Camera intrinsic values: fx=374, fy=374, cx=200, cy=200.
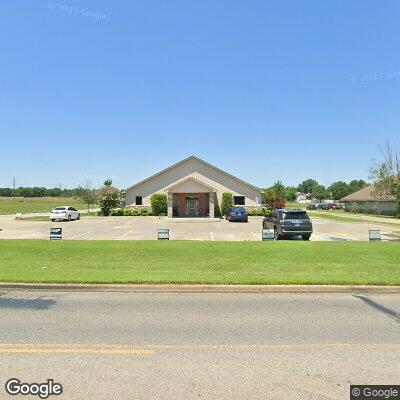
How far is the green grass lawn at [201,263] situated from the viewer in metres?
9.48

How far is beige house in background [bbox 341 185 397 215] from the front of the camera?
2078 inches

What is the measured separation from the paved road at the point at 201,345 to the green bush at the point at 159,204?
38.6 m

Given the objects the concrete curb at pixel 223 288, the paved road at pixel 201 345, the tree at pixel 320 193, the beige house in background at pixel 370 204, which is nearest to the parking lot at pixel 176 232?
the concrete curb at pixel 223 288

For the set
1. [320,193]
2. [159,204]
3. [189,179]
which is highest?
[320,193]

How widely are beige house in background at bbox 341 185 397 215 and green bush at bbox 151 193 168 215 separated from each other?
27.8 metres

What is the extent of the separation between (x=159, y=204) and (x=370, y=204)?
35152mm

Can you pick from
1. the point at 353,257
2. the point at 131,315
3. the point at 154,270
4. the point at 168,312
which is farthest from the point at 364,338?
the point at 353,257

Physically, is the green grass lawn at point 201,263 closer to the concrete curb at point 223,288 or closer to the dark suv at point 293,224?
the concrete curb at point 223,288

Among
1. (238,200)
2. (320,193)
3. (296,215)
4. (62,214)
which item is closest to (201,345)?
(296,215)

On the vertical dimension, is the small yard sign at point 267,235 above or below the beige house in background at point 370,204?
below

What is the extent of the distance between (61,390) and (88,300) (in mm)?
4017

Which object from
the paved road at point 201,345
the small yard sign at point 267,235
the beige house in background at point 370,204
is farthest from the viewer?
the beige house in background at point 370,204

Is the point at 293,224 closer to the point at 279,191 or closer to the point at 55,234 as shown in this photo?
the point at 55,234

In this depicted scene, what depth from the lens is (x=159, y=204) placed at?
1845 inches
